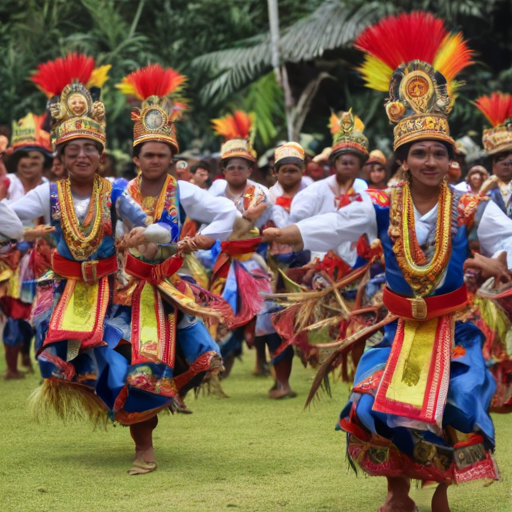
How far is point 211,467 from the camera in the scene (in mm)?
6516

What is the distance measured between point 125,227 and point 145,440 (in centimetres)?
128

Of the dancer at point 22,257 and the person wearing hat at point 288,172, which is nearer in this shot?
the person wearing hat at point 288,172

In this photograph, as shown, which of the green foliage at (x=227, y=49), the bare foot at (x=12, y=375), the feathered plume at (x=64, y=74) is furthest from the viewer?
the green foliage at (x=227, y=49)

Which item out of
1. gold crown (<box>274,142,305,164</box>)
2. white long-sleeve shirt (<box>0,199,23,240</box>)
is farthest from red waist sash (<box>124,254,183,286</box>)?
gold crown (<box>274,142,305,164</box>)

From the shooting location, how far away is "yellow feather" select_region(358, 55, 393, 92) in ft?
18.7

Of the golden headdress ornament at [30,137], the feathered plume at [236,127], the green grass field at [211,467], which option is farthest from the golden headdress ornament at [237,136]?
the green grass field at [211,467]

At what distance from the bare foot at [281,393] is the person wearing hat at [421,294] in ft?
12.0

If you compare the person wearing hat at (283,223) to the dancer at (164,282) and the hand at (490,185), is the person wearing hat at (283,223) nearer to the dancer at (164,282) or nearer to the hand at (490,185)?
the hand at (490,185)

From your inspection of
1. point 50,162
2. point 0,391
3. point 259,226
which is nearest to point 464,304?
point 259,226

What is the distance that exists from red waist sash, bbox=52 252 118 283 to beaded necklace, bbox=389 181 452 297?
6.46ft

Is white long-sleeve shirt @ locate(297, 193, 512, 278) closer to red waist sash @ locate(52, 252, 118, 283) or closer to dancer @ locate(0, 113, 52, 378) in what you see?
red waist sash @ locate(52, 252, 118, 283)

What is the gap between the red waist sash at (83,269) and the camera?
6.57 meters

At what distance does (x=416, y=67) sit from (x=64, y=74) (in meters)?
2.62

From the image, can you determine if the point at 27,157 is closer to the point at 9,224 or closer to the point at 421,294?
the point at 9,224
